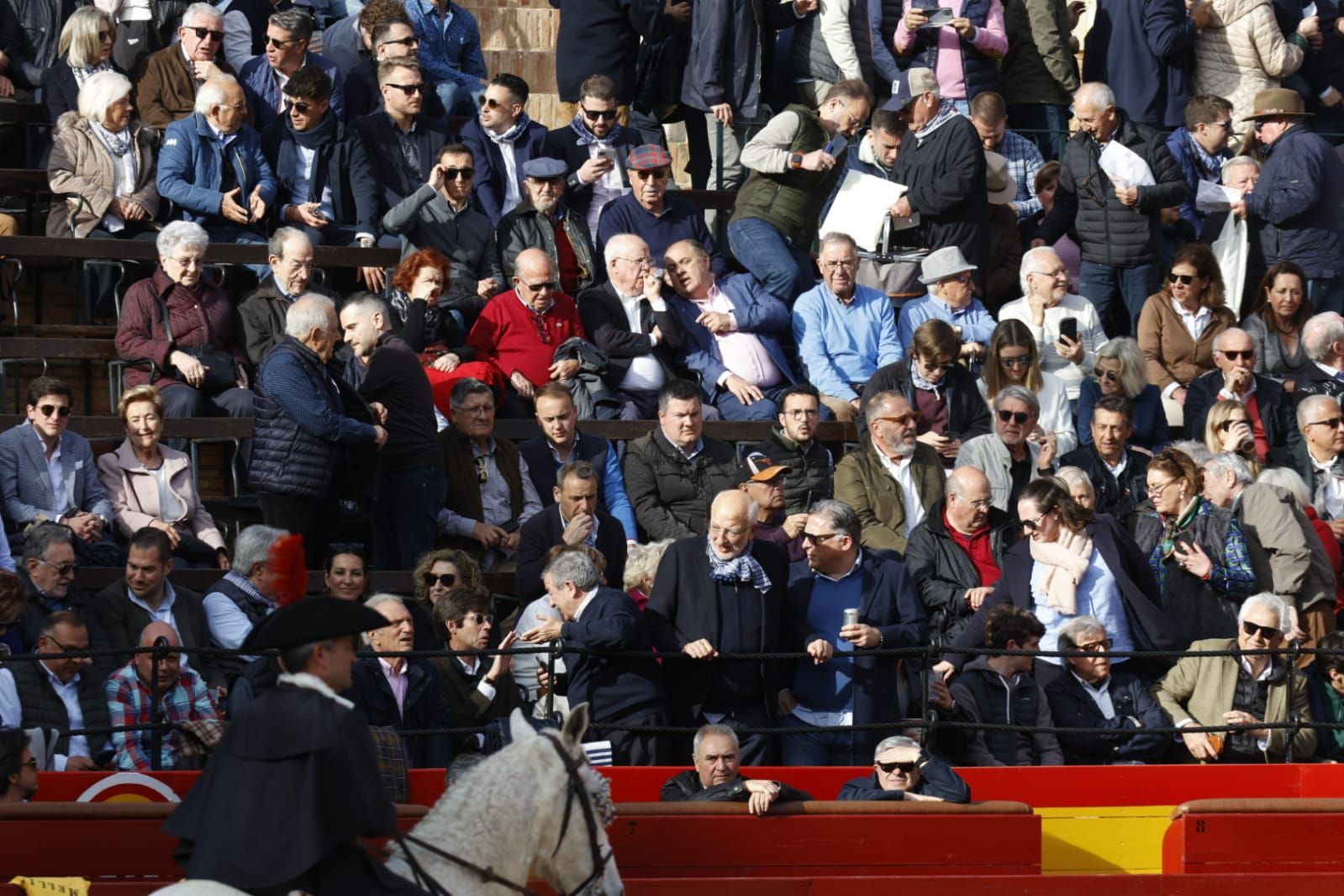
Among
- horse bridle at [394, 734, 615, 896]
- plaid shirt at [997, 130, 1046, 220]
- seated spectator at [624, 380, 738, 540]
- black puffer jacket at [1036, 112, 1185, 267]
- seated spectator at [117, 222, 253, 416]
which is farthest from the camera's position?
plaid shirt at [997, 130, 1046, 220]

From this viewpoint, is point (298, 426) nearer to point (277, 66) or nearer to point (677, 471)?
point (677, 471)

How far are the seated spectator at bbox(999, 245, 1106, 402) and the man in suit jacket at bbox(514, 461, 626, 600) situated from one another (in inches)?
125

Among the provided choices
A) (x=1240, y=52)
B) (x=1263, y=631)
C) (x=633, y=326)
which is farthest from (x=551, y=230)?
(x=1240, y=52)

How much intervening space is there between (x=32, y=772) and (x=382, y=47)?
6.29m

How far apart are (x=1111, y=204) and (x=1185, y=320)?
1.00 metres

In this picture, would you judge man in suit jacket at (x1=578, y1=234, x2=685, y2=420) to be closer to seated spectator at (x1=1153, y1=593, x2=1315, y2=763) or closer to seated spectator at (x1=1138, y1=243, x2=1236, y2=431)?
seated spectator at (x1=1138, y1=243, x2=1236, y2=431)

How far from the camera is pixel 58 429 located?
11352 millimetres

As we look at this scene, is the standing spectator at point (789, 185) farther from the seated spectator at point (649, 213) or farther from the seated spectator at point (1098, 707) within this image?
the seated spectator at point (1098, 707)

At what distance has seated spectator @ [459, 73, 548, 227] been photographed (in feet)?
45.7

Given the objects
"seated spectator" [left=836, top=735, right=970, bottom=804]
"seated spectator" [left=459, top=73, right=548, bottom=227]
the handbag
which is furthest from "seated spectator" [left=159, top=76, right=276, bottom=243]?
"seated spectator" [left=836, top=735, right=970, bottom=804]

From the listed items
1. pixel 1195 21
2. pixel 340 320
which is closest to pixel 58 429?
pixel 340 320

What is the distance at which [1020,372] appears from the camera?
42.4 feet

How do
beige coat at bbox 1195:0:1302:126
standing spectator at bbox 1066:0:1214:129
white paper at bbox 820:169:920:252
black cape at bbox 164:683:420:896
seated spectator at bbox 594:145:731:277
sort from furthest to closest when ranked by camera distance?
beige coat at bbox 1195:0:1302:126, standing spectator at bbox 1066:0:1214:129, white paper at bbox 820:169:920:252, seated spectator at bbox 594:145:731:277, black cape at bbox 164:683:420:896

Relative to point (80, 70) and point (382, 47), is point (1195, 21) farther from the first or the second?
point (80, 70)
